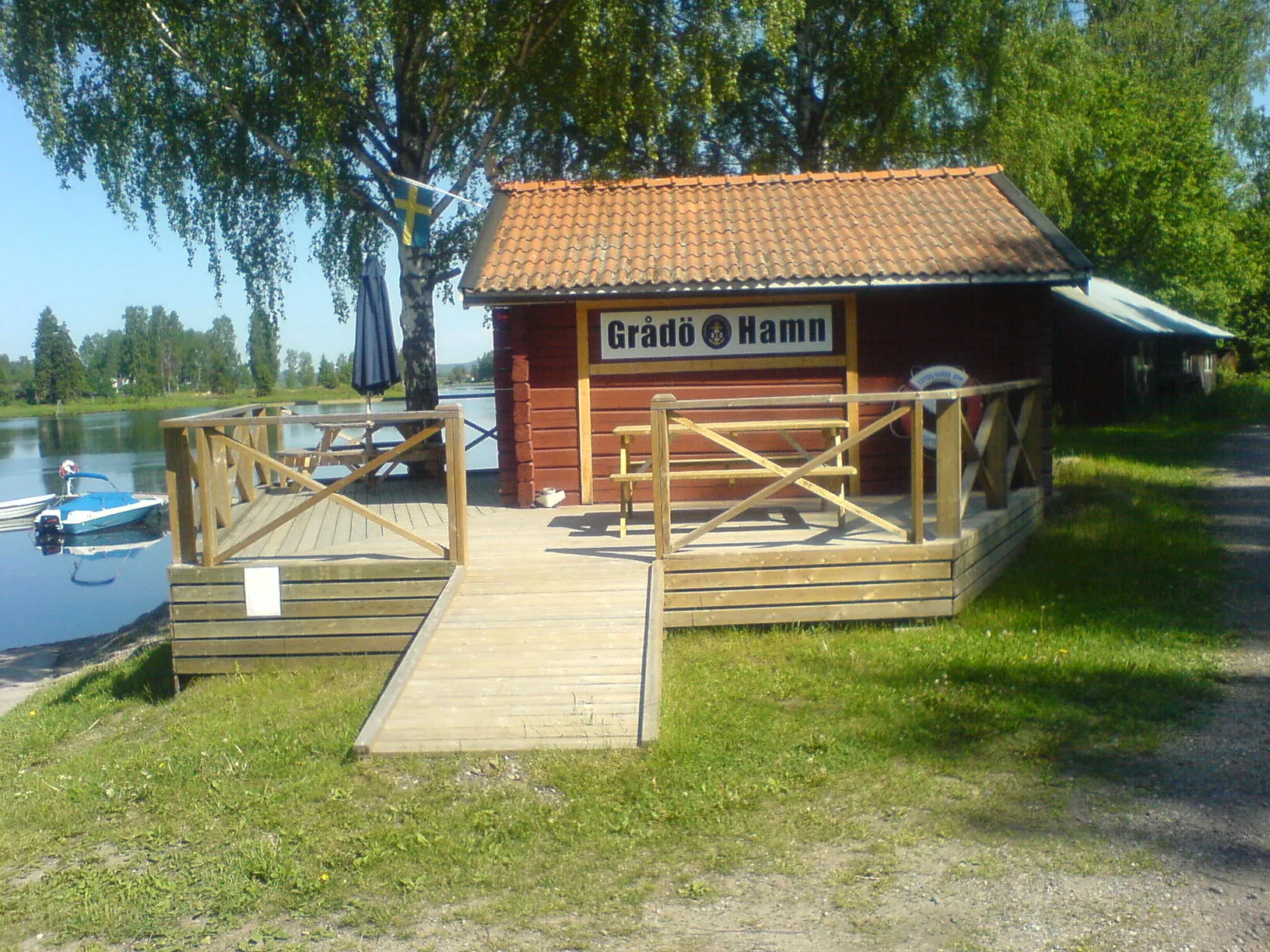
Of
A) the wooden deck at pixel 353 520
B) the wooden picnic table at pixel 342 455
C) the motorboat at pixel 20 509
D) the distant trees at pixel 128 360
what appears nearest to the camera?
the wooden deck at pixel 353 520

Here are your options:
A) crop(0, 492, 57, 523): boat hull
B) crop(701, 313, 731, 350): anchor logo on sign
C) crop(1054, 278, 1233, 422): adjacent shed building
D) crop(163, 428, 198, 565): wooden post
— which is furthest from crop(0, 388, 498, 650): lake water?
crop(1054, 278, 1233, 422): adjacent shed building

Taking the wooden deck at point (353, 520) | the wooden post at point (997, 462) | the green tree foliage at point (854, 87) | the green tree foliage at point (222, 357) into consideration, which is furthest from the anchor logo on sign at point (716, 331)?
the green tree foliage at point (222, 357)

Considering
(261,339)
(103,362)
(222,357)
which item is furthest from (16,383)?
(261,339)

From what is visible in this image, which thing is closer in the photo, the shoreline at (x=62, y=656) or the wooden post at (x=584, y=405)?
the wooden post at (x=584, y=405)

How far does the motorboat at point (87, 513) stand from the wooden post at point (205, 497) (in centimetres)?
3299

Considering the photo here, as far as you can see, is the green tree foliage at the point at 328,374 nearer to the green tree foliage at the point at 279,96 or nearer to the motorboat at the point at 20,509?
the motorboat at the point at 20,509

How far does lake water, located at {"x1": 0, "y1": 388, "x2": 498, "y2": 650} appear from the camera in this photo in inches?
905

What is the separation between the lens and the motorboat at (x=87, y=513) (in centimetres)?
3819

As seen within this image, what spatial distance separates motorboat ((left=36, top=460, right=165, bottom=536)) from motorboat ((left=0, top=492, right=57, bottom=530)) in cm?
244

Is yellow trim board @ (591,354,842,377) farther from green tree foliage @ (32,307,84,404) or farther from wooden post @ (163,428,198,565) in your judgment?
green tree foliage @ (32,307,84,404)

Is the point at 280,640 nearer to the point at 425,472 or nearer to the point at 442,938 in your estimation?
the point at 442,938

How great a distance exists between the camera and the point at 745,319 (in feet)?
35.3

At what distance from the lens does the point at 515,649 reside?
6844 millimetres

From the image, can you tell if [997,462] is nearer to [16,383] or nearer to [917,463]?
[917,463]
